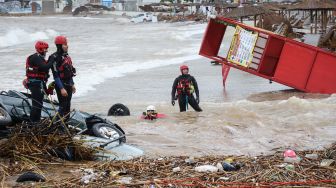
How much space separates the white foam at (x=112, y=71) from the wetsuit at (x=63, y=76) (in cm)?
883

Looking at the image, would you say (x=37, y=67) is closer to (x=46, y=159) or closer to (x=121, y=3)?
(x=46, y=159)

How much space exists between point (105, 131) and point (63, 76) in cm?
138

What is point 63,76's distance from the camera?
29.2 feet

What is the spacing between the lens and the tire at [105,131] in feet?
26.2

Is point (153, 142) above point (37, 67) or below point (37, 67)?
below

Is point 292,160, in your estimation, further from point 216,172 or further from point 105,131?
point 105,131

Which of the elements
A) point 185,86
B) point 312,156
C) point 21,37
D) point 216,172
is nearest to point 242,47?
point 185,86

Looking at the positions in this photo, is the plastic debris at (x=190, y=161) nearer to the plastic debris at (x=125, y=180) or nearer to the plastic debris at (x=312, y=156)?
the plastic debris at (x=125, y=180)

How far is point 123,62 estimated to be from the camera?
27.6 meters

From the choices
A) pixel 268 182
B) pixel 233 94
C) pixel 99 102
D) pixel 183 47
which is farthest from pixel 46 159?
pixel 183 47

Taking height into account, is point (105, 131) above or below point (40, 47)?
below

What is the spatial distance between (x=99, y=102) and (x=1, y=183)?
10.3 metres

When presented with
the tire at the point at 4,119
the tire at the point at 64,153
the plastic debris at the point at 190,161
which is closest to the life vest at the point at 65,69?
the tire at the point at 4,119

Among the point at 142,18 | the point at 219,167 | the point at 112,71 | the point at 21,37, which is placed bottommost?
the point at 21,37
